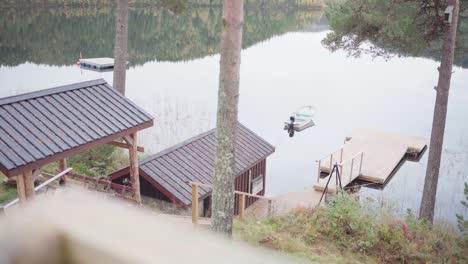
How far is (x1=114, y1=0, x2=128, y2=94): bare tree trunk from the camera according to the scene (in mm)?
19203

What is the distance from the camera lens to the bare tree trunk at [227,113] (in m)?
7.91

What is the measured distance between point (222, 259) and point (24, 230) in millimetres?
323

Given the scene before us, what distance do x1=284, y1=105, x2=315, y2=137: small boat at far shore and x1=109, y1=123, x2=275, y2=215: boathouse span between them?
8625mm

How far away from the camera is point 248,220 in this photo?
1163cm

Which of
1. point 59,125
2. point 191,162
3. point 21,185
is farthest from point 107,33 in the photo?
point 21,185

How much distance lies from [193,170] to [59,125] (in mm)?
4996

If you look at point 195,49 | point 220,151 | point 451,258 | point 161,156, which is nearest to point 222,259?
point 220,151

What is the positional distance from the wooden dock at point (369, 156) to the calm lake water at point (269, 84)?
0.54 m

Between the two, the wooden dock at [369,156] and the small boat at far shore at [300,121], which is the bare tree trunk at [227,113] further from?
the small boat at far shore at [300,121]

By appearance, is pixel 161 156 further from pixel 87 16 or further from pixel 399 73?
pixel 87 16

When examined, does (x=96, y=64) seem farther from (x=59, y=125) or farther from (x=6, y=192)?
(x=59, y=125)

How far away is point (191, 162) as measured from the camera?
588 inches

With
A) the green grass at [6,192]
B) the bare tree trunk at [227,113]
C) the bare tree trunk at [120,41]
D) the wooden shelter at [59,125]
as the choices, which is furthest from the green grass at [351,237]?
the bare tree trunk at [120,41]

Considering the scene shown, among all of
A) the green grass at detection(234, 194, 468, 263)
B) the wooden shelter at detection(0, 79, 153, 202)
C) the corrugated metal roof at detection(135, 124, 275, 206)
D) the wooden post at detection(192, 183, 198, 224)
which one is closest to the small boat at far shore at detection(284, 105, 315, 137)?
the corrugated metal roof at detection(135, 124, 275, 206)
